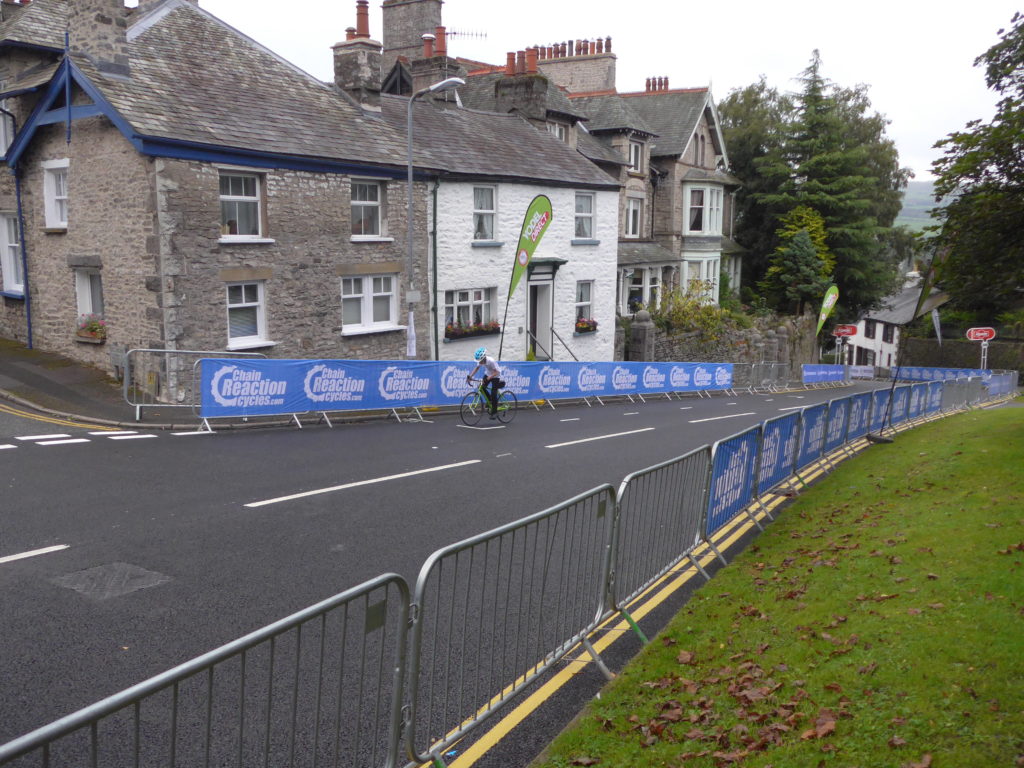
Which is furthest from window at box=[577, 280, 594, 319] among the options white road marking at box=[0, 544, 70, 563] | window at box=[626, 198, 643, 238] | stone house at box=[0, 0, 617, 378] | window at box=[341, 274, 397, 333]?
white road marking at box=[0, 544, 70, 563]

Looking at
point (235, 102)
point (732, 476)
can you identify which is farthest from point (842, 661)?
point (235, 102)

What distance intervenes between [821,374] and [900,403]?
2842 centimetres

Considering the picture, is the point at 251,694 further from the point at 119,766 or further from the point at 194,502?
the point at 194,502

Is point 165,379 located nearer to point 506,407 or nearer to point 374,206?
point 506,407

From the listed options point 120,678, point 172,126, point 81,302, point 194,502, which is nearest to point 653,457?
point 194,502

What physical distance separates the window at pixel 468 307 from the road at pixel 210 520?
9.50 meters

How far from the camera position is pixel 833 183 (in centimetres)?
5162

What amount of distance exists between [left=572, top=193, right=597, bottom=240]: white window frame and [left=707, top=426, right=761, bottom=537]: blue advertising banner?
23.2 m

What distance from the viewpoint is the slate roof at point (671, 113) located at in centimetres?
4516

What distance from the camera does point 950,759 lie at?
4840 mm

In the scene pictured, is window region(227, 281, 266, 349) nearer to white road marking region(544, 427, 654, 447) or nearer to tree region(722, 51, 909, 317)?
white road marking region(544, 427, 654, 447)

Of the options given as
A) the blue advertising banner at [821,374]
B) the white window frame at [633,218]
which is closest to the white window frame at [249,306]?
the white window frame at [633,218]

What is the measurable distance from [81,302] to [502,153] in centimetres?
1514

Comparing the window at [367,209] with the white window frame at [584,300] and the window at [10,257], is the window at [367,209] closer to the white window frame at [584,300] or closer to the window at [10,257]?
the window at [10,257]
